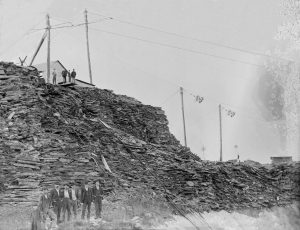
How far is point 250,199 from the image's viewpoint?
23.8 meters

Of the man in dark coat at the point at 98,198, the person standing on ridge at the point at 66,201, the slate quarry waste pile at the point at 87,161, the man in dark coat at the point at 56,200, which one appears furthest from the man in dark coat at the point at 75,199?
the slate quarry waste pile at the point at 87,161

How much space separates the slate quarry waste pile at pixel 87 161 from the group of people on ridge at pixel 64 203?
0.79 metres

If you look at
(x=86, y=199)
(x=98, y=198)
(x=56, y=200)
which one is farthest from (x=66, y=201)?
(x=98, y=198)

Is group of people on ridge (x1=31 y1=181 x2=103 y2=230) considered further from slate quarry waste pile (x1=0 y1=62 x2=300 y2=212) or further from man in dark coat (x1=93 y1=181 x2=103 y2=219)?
slate quarry waste pile (x1=0 y1=62 x2=300 y2=212)

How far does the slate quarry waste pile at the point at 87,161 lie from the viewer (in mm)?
18578

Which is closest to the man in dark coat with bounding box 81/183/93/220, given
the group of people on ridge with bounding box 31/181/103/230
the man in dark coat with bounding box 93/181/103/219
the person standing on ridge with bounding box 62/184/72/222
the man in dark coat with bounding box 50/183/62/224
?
the group of people on ridge with bounding box 31/181/103/230

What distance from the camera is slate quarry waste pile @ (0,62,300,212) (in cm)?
1858

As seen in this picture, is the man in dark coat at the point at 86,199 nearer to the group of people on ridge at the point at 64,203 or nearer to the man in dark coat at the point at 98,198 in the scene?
the group of people on ridge at the point at 64,203

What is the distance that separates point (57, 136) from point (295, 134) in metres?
82.0

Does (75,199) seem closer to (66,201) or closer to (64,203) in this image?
(66,201)

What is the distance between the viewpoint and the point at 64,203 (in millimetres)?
16406

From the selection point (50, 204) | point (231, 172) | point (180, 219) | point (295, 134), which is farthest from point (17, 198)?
point (295, 134)

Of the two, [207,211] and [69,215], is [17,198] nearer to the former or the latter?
[69,215]

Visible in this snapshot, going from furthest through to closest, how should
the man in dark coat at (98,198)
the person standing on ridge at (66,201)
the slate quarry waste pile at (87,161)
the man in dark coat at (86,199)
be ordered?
the slate quarry waste pile at (87,161) → the man in dark coat at (98,198) → the man in dark coat at (86,199) → the person standing on ridge at (66,201)
